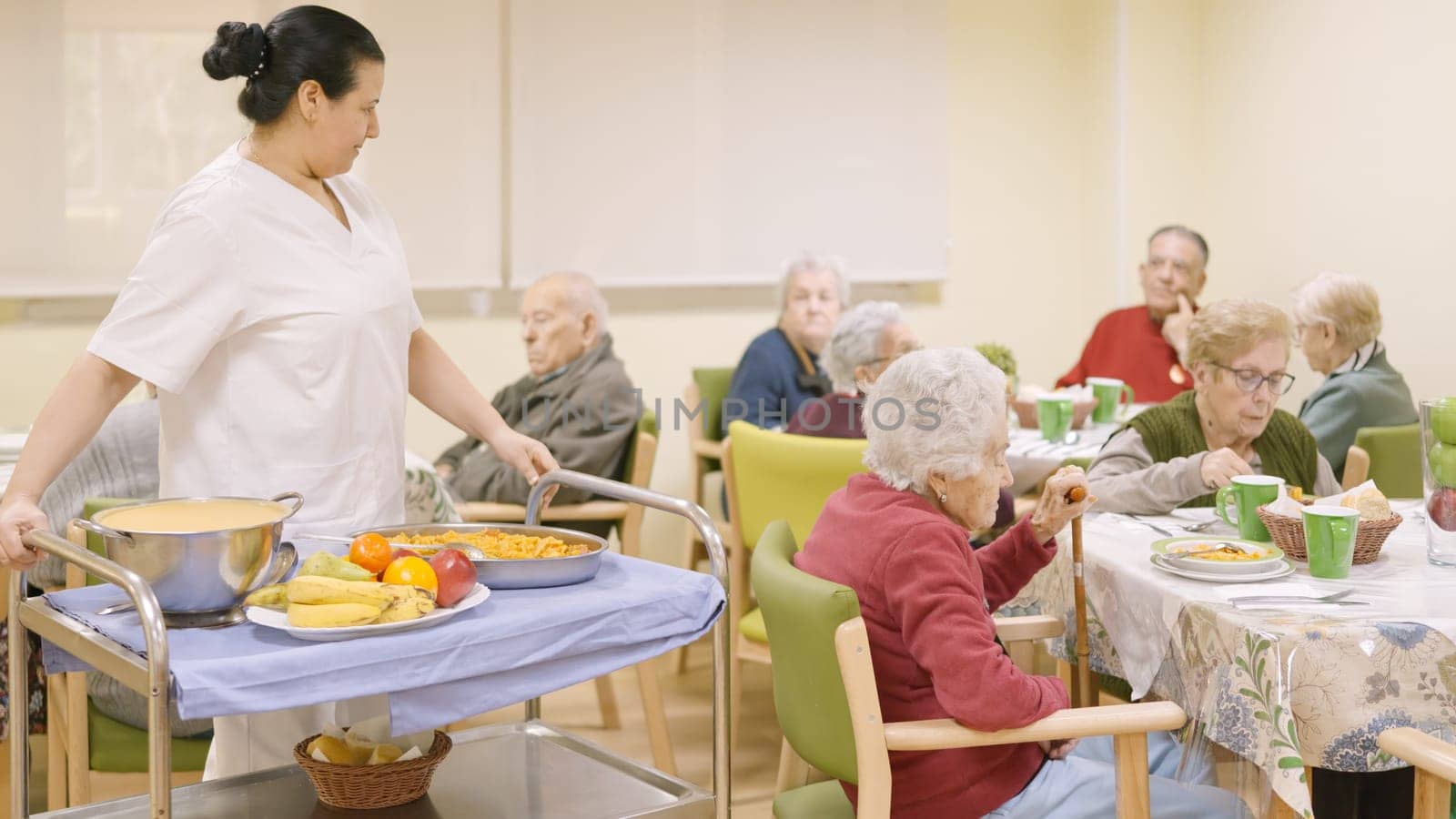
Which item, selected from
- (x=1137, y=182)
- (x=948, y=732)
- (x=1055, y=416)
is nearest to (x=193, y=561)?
→ (x=948, y=732)

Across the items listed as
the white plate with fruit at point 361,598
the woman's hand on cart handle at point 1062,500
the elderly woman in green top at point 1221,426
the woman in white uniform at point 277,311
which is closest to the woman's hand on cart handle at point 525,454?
the woman in white uniform at point 277,311

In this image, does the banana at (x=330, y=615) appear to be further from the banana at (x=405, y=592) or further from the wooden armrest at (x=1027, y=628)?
the wooden armrest at (x=1027, y=628)

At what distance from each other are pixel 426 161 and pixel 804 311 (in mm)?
1282

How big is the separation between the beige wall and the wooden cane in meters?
2.41

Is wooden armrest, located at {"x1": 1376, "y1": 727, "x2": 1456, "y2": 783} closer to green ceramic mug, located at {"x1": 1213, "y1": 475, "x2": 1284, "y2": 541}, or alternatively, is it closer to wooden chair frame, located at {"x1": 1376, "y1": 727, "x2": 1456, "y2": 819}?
wooden chair frame, located at {"x1": 1376, "y1": 727, "x2": 1456, "y2": 819}

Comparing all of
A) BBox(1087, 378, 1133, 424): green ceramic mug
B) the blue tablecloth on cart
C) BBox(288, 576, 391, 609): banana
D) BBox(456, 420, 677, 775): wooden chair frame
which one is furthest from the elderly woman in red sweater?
BBox(1087, 378, 1133, 424): green ceramic mug

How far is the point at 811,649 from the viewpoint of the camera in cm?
169

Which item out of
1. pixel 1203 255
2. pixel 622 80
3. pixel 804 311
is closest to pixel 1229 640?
pixel 804 311

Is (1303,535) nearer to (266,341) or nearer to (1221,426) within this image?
(1221,426)

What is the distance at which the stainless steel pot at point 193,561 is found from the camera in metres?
1.38

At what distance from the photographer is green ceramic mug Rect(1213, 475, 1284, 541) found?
210cm

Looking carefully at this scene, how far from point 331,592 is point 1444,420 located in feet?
4.79

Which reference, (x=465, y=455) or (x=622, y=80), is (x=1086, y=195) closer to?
(x=622, y=80)

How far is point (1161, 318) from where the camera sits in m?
4.51
